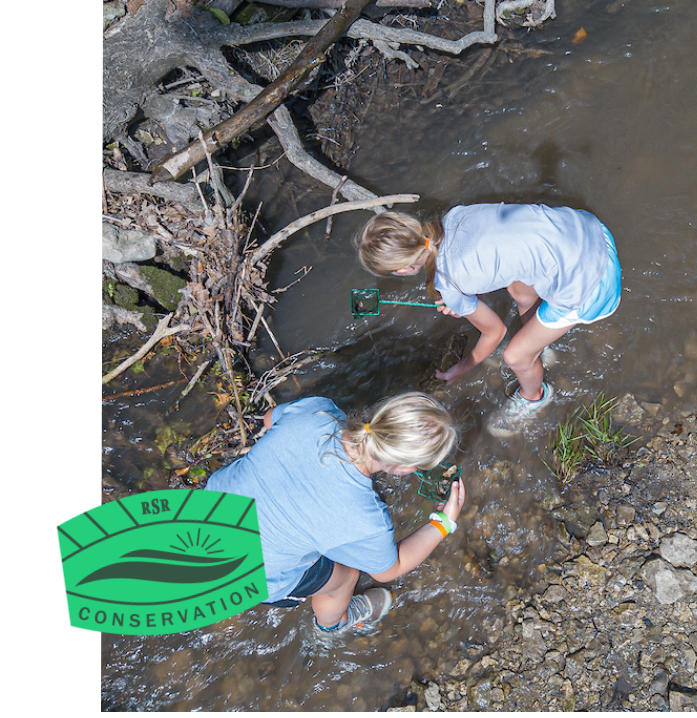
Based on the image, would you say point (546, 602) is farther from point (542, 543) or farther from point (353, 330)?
point (353, 330)

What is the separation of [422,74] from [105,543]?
4.36m

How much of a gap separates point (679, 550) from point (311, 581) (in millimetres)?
2064

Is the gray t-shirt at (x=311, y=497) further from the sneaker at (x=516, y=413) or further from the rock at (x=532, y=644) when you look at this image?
the sneaker at (x=516, y=413)

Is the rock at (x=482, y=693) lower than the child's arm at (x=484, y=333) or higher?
lower

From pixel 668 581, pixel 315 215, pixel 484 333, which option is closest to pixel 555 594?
pixel 668 581

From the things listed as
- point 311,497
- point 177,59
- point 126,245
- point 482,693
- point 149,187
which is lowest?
point 482,693

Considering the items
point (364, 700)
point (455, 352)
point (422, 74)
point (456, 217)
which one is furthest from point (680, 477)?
point (422, 74)

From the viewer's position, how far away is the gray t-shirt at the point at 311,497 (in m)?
2.07

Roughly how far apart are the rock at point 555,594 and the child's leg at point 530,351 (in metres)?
1.15

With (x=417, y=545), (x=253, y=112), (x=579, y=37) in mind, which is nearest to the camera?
(x=417, y=545)

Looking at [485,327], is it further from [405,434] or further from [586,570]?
[586,570]

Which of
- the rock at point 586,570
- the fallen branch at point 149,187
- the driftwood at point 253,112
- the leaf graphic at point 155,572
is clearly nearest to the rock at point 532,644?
the rock at point 586,570

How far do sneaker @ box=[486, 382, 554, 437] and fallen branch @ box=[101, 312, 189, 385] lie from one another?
2.20m

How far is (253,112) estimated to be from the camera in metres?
3.55
